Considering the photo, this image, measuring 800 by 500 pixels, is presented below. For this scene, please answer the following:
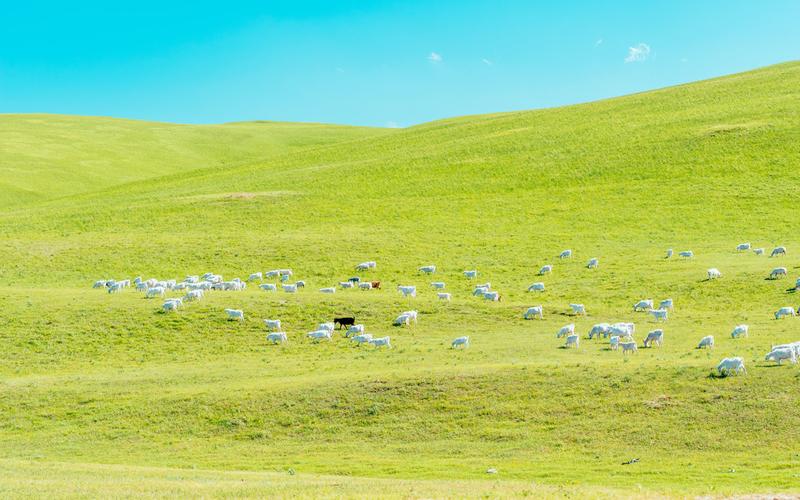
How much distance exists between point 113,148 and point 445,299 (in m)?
106

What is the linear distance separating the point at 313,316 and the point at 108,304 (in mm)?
11557

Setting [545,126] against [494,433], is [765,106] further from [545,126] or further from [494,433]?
[494,433]

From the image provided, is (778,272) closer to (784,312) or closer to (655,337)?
(784,312)

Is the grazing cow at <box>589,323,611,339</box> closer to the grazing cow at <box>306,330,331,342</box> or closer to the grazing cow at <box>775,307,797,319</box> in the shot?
the grazing cow at <box>775,307,797,319</box>

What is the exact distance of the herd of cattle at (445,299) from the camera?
3459cm

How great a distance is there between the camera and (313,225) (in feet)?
238

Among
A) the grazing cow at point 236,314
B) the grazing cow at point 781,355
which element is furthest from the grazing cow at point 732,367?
the grazing cow at point 236,314

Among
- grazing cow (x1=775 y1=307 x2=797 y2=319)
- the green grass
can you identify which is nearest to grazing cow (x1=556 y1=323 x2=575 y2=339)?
the green grass

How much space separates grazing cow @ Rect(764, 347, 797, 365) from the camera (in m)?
29.5

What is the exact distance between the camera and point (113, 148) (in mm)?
140000

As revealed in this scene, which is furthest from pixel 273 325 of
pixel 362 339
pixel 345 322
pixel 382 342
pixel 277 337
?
pixel 382 342

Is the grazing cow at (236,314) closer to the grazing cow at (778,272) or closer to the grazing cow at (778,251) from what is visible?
the grazing cow at (778,272)

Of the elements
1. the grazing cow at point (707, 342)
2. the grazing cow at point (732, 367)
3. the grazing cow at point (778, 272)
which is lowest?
the grazing cow at point (732, 367)

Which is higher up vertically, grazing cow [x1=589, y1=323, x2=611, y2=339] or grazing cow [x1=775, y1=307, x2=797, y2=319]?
grazing cow [x1=775, y1=307, x2=797, y2=319]
